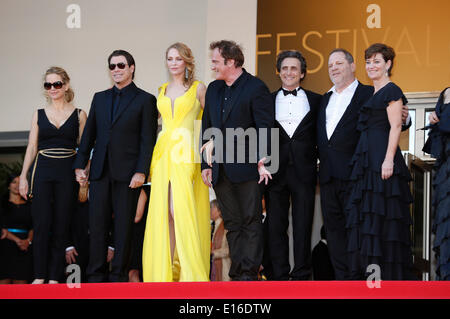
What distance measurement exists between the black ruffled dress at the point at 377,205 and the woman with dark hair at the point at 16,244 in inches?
131

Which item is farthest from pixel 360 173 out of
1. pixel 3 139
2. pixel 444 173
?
pixel 3 139

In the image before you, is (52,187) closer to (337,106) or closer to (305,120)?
(305,120)

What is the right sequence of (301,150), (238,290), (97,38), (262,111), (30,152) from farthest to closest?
(97,38)
(30,152)
(301,150)
(262,111)
(238,290)

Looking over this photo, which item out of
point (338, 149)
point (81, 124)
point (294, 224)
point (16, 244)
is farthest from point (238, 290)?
point (16, 244)

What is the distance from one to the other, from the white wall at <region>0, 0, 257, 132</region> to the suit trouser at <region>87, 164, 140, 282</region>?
2.80 meters

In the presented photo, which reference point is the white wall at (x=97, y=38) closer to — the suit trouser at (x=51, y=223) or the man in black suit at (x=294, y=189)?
the man in black suit at (x=294, y=189)

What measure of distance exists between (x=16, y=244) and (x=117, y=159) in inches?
83.1

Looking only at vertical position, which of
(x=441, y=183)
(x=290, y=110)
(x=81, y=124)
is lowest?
(x=441, y=183)

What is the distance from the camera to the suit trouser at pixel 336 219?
5273 mm

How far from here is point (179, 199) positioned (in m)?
5.36

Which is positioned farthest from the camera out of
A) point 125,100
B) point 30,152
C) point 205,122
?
point 30,152

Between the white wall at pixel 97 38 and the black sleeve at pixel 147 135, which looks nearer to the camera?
the black sleeve at pixel 147 135

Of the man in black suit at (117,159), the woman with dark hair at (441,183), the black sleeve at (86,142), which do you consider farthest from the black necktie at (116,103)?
the woman with dark hair at (441,183)

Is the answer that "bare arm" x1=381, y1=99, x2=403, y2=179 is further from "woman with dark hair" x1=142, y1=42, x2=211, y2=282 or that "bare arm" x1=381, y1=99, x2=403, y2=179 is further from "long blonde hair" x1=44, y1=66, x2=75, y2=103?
"long blonde hair" x1=44, y1=66, x2=75, y2=103
